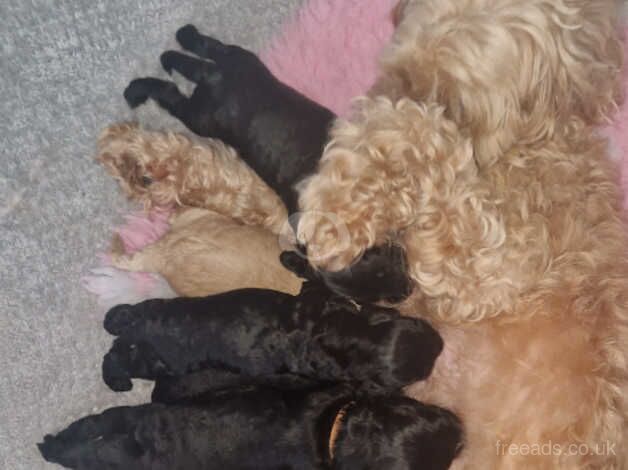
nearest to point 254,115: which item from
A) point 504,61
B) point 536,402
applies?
point 504,61

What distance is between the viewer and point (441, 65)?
1.83 meters

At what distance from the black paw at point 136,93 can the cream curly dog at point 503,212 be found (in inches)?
28.3

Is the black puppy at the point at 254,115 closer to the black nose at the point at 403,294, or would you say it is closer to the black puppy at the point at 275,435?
the black nose at the point at 403,294

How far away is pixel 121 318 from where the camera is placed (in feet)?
7.07

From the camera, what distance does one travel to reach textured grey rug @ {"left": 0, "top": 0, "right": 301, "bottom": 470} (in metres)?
2.40

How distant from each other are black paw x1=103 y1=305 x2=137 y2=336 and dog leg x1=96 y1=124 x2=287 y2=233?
1.29 ft

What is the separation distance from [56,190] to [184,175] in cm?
40

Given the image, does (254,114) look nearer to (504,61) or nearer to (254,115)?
(254,115)

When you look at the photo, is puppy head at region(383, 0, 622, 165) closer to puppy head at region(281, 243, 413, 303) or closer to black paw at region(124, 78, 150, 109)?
puppy head at region(281, 243, 413, 303)

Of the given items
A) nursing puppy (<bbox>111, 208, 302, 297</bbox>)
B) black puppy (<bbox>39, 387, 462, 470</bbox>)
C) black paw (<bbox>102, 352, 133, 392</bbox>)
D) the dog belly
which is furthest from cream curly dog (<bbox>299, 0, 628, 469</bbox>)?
black paw (<bbox>102, 352, 133, 392</bbox>)

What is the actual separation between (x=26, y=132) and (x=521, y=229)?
4.93ft

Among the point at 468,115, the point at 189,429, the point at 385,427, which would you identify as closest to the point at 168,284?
the point at 189,429

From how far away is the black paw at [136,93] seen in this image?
237 centimetres

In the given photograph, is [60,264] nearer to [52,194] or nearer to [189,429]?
[52,194]
